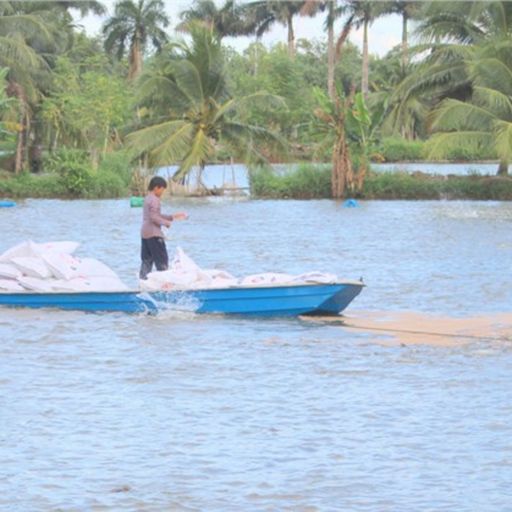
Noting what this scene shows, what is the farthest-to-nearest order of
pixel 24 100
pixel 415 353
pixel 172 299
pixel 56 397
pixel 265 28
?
pixel 265 28 < pixel 24 100 < pixel 172 299 < pixel 415 353 < pixel 56 397

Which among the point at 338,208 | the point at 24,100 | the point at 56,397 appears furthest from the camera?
the point at 24,100

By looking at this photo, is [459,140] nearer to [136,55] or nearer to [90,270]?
[90,270]

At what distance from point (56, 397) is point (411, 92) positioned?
3853 cm

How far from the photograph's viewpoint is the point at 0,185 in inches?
1993

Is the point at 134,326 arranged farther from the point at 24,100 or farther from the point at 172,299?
the point at 24,100

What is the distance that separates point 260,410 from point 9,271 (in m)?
5.97

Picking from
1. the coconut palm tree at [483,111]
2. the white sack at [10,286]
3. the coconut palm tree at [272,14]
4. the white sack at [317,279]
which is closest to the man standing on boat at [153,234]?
the white sack at [10,286]

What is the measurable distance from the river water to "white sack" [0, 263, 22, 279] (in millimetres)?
418

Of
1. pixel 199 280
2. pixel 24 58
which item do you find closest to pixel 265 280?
pixel 199 280

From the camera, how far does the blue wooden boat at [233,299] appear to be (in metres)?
16.2

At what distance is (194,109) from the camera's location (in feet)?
164

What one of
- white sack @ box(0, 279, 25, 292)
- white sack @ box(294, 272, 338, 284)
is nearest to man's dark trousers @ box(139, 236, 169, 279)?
white sack @ box(0, 279, 25, 292)

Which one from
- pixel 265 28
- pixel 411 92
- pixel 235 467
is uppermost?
pixel 265 28

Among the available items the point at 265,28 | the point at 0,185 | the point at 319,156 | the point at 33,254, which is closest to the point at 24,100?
the point at 0,185
